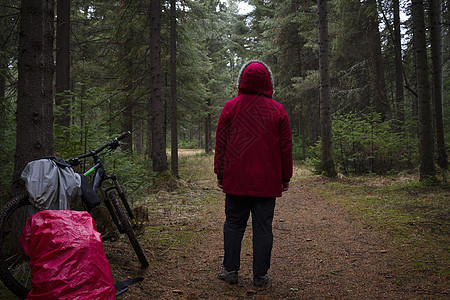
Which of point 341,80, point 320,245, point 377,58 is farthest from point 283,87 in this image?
point 320,245

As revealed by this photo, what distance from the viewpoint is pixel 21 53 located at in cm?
277

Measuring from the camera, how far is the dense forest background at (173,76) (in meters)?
4.82

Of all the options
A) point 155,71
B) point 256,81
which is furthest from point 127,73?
point 256,81

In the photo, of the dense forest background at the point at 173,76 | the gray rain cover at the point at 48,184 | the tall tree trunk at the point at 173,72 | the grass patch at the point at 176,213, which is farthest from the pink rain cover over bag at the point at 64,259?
the tall tree trunk at the point at 173,72

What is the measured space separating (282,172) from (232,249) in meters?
0.97

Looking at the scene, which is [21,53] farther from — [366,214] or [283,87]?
[283,87]

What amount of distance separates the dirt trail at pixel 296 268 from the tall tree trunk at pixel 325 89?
5158 mm

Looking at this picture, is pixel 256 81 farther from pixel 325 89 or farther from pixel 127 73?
pixel 127 73

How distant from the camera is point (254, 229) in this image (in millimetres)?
3080

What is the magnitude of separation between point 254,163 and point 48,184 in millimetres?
1826

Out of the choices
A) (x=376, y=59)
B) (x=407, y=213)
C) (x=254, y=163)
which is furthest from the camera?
(x=376, y=59)

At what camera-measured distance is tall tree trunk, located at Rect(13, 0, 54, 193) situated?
2746 mm

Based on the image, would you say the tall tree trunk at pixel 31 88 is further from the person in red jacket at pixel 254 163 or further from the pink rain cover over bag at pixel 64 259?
the person in red jacket at pixel 254 163

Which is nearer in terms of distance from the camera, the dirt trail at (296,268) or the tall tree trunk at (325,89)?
the dirt trail at (296,268)
